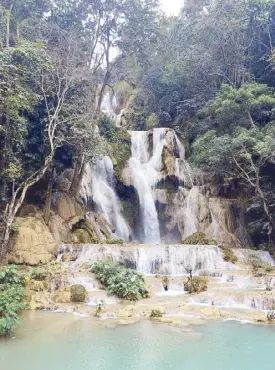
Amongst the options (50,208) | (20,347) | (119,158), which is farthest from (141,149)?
(20,347)

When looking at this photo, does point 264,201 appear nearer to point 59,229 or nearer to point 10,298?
point 59,229

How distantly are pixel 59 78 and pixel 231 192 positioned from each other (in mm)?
12165

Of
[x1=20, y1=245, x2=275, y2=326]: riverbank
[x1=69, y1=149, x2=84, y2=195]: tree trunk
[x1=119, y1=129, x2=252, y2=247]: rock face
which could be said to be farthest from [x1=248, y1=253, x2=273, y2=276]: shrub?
[x1=69, y1=149, x2=84, y2=195]: tree trunk

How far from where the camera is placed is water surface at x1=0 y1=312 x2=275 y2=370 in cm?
689

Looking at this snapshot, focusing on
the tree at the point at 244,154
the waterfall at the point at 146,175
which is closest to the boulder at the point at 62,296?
the waterfall at the point at 146,175

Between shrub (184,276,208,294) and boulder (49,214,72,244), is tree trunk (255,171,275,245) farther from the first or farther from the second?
boulder (49,214,72,244)

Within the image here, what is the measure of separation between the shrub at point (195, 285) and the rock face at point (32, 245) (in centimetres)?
575

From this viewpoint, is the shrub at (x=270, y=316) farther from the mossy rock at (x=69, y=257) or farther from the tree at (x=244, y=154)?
the tree at (x=244, y=154)

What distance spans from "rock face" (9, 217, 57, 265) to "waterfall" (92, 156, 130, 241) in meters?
5.12

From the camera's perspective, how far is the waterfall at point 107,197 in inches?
818

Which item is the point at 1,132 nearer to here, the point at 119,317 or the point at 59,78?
the point at 59,78

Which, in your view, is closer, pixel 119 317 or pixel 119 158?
pixel 119 317

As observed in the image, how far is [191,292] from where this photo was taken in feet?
38.9

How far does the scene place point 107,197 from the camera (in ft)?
70.0
